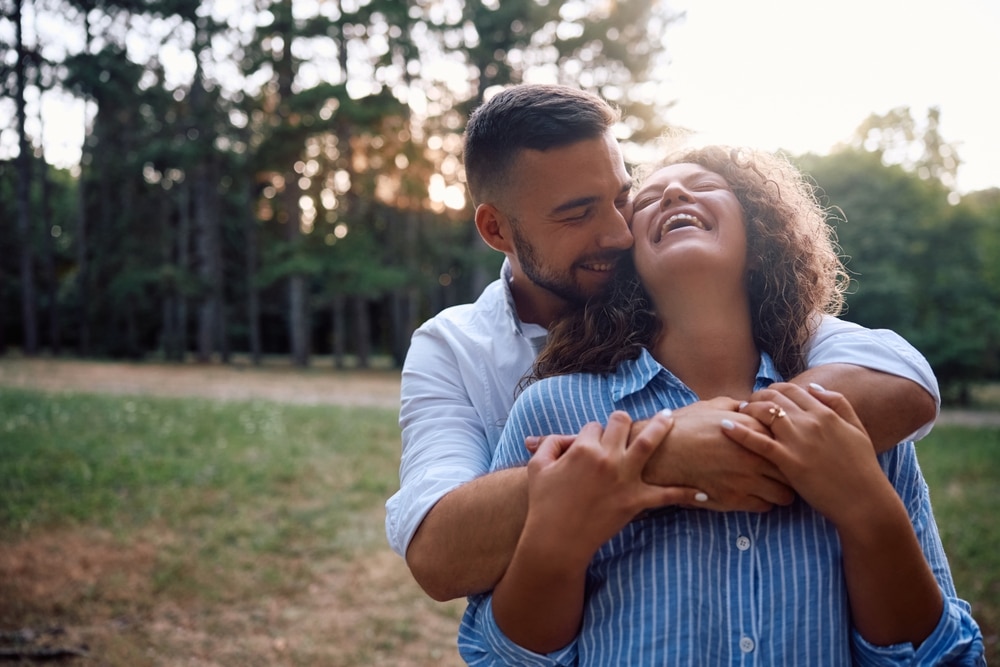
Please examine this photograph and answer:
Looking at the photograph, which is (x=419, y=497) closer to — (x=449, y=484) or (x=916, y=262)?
(x=449, y=484)

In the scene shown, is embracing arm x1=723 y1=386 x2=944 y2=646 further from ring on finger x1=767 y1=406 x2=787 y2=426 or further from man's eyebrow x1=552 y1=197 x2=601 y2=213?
man's eyebrow x1=552 y1=197 x2=601 y2=213

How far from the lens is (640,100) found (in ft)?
68.5

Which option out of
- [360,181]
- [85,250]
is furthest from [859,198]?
[85,250]

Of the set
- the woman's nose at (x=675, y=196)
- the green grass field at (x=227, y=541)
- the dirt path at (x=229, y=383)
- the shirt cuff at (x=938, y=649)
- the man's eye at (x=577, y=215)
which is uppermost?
the woman's nose at (x=675, y=196)

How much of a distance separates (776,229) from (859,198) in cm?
1709

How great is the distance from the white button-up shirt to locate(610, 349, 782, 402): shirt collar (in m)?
0.10

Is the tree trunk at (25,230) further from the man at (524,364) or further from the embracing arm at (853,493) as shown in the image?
the embracing arm at (853,493)

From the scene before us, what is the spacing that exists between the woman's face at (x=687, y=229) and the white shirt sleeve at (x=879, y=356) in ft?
0.86

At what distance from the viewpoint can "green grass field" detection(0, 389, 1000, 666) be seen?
469 centimetres

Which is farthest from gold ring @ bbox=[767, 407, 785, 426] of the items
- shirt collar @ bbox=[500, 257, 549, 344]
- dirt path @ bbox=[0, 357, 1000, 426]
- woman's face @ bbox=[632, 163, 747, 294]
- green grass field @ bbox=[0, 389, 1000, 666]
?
dirt path @ bbox=[0, 357, 1000, 426]

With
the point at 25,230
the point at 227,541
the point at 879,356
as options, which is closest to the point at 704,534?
the point at 879,356

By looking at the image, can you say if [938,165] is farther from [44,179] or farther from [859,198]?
[44,179]

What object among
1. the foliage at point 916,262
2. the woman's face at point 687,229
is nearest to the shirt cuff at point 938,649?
the woman's face at point 687,229

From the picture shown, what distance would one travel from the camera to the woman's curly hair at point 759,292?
1725mm
